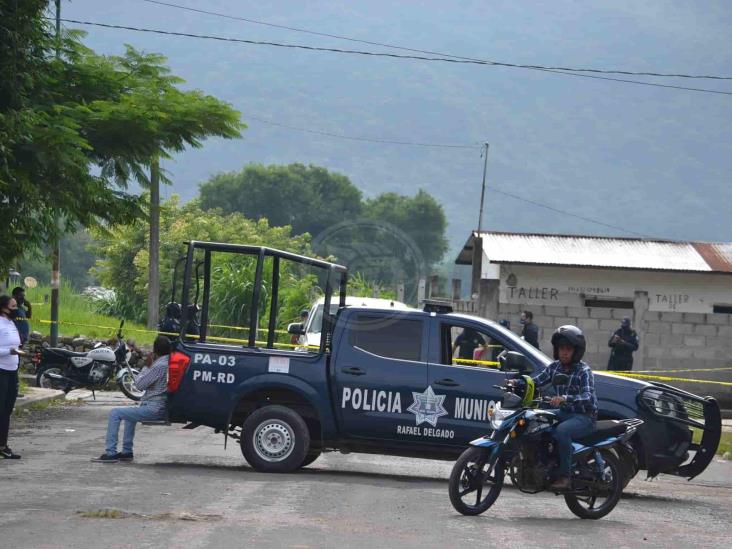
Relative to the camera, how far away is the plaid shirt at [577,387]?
35.8 feet

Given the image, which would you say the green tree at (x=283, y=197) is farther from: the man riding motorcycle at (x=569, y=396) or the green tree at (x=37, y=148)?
the man riding motorcycle at (x=569, y=396)

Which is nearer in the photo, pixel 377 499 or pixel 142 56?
pixel 377 499

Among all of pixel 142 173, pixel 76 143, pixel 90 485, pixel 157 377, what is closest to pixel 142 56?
pixel 142 173

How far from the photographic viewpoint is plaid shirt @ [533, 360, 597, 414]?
35.8ft

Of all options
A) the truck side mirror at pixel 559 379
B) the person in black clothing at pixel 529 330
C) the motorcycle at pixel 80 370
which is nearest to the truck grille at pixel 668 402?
the truck side mirror at pixel 559 379

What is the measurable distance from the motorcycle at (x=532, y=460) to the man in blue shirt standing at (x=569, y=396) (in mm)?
77

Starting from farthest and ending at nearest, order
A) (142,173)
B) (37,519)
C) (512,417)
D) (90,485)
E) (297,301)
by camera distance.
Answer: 1. (297,301)
2. (142,173)
3. (90,485)
4. (512,417)
5. (37,519)

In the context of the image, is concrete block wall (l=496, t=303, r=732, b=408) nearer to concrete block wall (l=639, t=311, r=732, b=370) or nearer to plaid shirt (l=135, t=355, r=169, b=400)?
concrete block wall (l=639, t=311, r=732, b=370)

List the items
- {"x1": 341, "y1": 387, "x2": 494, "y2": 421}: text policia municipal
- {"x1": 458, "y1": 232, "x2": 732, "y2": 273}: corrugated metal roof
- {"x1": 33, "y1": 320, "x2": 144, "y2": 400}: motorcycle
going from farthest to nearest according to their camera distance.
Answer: {"x1": 458, "y1": 232, "x2": 732, "y2": 273}: corrugated metal roof
{"x1": 33, "y1": 320, "x2": 144, "y2": 400}: motorcycle
{"x1": 341, "y1": 387, "x2": 494, "y2": 421}: text policia municipal

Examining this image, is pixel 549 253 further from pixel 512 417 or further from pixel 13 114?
pixel 512 417

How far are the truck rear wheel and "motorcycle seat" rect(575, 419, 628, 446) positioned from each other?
338 centimetres

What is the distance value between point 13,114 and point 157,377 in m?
4.52

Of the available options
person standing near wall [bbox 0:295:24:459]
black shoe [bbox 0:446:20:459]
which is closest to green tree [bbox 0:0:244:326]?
person standing near wall [bbox 0:295:24:459]

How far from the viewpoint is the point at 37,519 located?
9.19m
